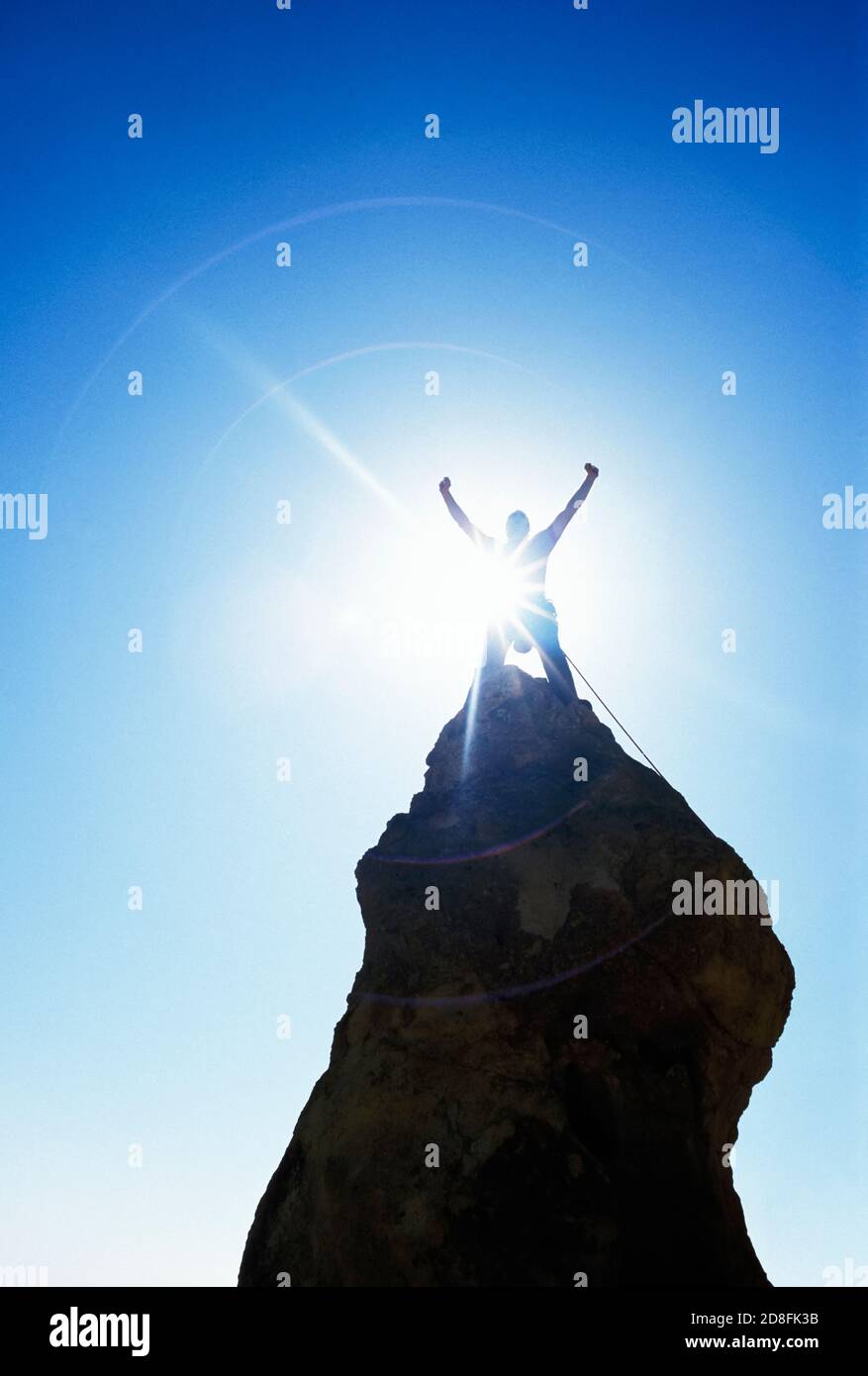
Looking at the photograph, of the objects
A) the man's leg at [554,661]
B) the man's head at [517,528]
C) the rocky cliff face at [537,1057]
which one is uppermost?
the man's head at [517,528]

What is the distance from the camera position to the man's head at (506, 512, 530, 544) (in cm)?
1482

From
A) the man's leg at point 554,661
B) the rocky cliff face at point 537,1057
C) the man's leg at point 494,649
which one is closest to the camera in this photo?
the rocky cliff face at point 537,1057

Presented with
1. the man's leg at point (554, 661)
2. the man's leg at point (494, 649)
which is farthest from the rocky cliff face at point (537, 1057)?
the man's leg at point (494, 649)

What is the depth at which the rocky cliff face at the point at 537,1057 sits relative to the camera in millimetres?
10516

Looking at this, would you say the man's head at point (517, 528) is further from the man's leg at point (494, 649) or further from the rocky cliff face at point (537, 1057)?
the rocky cliff face at point (537, 1057)

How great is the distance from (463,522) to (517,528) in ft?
2.23

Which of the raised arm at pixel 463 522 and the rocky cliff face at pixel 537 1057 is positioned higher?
the raised arm at pixel 463 522

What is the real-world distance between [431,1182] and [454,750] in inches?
192

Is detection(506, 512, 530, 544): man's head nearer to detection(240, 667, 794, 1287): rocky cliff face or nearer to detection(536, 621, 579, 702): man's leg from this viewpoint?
detection(536, 621, 579, 702): man's leg

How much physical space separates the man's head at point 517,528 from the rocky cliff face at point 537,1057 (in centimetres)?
316

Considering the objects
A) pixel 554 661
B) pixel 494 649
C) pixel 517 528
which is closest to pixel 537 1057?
pixel 554 661
